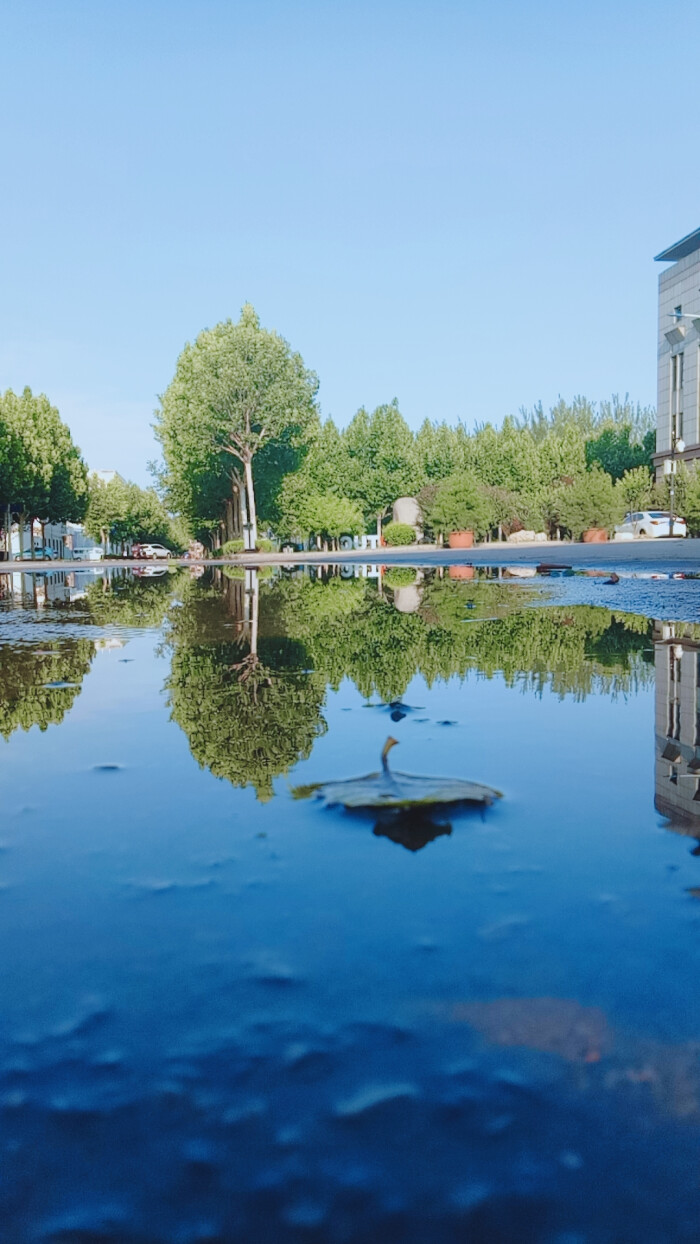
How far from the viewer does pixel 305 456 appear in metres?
64.4

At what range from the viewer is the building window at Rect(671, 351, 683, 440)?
57.6 m

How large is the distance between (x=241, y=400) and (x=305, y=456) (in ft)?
50.0

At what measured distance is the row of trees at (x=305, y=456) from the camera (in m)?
49.6

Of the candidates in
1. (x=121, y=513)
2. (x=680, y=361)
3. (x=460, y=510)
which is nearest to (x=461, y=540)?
(x=460, y=510)

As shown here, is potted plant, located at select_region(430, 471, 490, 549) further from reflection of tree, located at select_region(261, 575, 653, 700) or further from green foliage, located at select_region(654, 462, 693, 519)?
reflection of tree, located at select_region(261, 575, 653, 700)

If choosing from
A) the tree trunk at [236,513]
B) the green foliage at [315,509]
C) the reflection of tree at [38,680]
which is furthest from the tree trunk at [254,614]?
the green foliage at [315,509]

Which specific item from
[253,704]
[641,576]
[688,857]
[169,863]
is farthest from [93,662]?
[641,576]

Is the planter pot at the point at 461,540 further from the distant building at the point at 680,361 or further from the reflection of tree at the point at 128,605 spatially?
the reflection of tree at the point at 128,605

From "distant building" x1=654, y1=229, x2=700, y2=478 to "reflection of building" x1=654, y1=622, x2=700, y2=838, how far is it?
52391 mm

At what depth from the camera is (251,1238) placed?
126cm

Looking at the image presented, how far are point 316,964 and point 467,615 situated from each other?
811cm

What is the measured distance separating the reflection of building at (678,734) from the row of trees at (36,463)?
53385 millimetres

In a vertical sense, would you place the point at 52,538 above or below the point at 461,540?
above

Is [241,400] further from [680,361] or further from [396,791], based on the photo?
[396,791]
